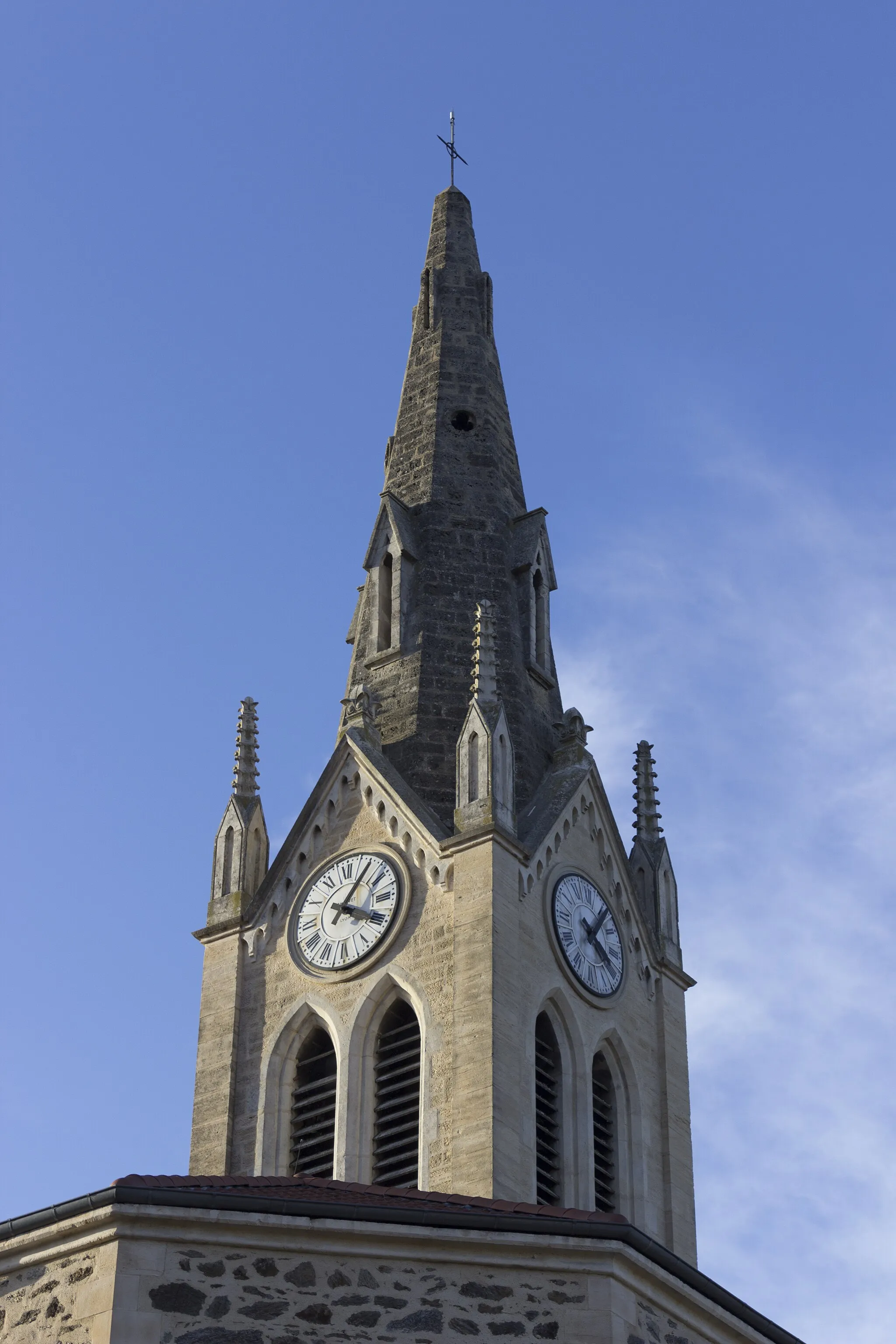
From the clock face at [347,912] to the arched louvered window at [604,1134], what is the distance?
3.46 metres

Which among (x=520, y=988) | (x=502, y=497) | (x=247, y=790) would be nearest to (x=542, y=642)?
(x=502, y=497)

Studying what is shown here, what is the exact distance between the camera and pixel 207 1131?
32938 millimetres

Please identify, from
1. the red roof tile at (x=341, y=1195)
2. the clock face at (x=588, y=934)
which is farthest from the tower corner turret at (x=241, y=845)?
the red roof tile at (x=341, y=1195)

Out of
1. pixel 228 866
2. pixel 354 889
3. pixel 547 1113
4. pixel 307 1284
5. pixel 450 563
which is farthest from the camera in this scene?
pixel 450 563

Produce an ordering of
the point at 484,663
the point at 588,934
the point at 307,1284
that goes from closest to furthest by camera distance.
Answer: the point at 307,1284 → the point at 588,934 → the point at 484,663

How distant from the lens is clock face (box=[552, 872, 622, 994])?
3362 centimetres

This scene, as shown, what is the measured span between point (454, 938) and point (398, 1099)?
2.19 m

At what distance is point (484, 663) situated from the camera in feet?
115

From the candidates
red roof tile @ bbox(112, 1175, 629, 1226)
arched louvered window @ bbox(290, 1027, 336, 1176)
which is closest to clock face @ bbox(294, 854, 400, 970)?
arched louvered window @ bbox(290, 1027, 336, 1176)

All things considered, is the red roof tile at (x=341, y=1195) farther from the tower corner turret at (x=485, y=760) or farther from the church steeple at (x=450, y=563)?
the church steeple at (x=450, y=563)

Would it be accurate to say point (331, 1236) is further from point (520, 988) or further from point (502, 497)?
point (502, 497)

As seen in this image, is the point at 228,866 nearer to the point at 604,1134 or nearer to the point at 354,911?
the point at 354,911

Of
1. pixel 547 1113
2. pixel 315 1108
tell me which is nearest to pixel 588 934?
pixel 547 1113

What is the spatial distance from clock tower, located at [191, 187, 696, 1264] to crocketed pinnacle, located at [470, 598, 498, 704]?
54 millimetres
